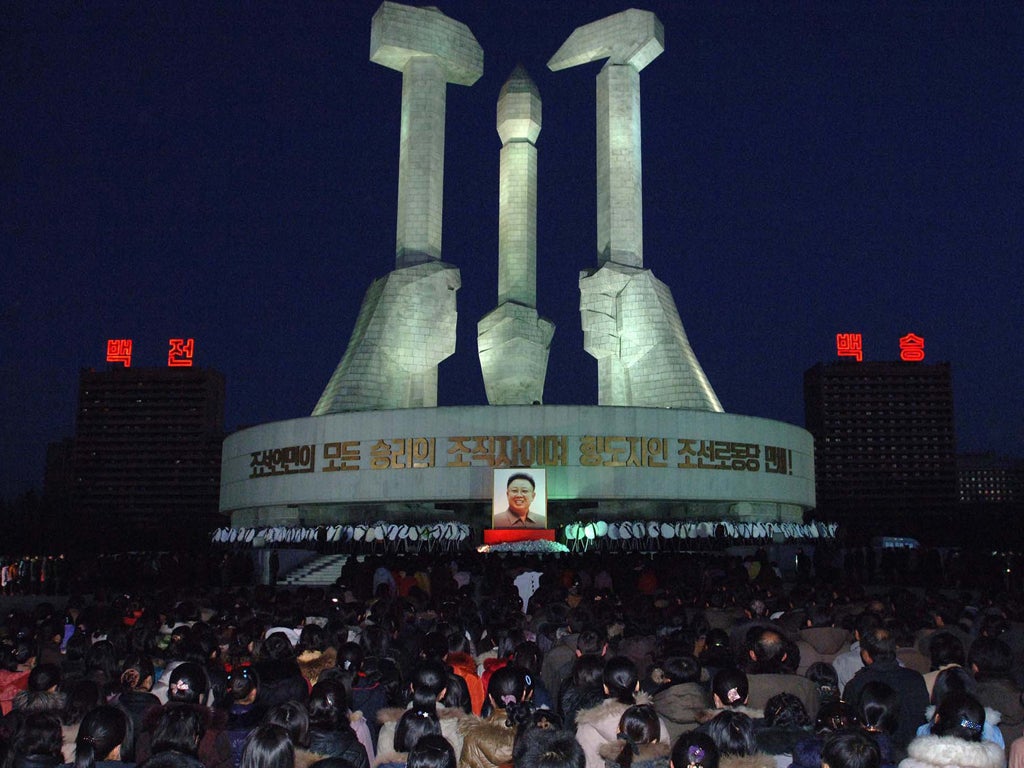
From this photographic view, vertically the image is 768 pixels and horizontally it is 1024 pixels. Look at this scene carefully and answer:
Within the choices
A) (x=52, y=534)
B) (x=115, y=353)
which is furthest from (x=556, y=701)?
(x=115, y=353)

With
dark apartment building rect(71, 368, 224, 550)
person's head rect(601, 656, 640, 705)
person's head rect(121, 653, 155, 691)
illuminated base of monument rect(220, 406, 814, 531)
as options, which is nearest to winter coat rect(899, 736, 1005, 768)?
person's head rect(601, 656, 640, 705)

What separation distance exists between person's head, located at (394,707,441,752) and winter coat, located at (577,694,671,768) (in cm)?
72

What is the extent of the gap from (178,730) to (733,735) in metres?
2.38

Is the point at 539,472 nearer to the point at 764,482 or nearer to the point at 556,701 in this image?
the point at 764,482

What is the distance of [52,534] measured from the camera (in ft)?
170

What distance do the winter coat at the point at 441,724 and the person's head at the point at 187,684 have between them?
0.99 meters

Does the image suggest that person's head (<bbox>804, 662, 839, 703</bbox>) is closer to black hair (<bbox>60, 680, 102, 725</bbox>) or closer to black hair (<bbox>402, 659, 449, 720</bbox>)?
black hair (<bbox>402, 659, 449, 720</bbox>)

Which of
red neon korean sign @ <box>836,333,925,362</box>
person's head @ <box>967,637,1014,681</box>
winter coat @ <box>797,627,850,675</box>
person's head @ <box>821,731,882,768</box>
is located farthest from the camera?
red neon korean sign @ <box>836,333,925,362</box>

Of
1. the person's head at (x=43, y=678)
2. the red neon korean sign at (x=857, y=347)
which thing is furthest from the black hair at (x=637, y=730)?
the red neon korean sign at (x=857, y=347)

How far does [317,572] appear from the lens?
27031 millimetres

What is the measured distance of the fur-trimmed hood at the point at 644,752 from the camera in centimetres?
446

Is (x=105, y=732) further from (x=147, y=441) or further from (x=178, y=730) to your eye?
(x=147, y=441)

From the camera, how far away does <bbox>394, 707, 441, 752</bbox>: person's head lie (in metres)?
4.80

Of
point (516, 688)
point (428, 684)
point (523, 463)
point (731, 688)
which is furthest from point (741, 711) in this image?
point (523, 463)
